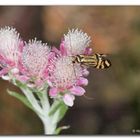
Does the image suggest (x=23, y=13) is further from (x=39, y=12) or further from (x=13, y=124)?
(x=13, y=124)

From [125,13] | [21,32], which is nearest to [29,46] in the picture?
[21,32]

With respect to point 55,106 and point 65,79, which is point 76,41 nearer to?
point 65,79

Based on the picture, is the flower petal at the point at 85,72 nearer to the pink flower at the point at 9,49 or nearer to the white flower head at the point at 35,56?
the white flower head at the point at 35,56

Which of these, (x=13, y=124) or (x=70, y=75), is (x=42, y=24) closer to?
(x=70, y=75)

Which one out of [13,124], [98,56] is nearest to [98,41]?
[98,56]

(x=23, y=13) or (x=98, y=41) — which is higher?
(x=23, y=13)

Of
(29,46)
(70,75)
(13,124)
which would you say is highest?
(29,46)
